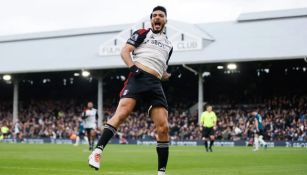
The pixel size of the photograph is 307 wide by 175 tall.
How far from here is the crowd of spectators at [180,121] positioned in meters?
40.9

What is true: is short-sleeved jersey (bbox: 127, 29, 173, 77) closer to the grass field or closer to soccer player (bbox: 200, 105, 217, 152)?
the grass field

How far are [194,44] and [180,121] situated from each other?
5622 mm

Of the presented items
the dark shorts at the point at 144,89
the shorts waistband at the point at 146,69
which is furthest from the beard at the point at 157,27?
the dark shorts at the point at 144,89

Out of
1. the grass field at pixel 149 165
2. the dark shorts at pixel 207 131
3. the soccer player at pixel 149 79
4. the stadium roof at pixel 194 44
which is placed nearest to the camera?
the soccer player at pixel 149 79

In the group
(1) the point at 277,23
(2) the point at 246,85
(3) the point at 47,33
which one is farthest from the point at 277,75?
(3) the point at 47,33

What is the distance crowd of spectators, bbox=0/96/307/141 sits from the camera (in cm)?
4088

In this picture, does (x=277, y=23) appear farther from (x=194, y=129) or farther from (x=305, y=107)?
(x=194, y=129)

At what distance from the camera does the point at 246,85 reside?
50562mm

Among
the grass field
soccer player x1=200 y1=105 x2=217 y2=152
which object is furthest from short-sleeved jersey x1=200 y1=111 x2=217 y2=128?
the grass field

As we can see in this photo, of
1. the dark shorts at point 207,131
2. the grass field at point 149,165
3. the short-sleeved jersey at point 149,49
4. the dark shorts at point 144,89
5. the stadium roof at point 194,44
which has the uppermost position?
the stadium roof at point 194,44

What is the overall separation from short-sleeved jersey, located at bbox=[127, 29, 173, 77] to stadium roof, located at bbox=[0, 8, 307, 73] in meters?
30.3

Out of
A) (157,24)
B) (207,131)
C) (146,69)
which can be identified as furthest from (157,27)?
(207,131)

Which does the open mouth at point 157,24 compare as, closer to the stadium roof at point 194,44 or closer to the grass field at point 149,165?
the grass field at point 149,165

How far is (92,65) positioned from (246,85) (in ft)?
38.2
